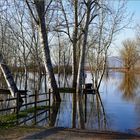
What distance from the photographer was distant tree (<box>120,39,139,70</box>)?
99.1 metres

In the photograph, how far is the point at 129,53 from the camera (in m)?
101

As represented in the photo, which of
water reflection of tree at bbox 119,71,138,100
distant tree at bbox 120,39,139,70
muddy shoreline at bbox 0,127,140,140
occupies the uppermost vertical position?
distant tree at bbox 120,39,139,70

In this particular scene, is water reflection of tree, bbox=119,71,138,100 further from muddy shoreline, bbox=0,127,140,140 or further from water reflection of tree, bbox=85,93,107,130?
muddy shoreline, bbox=0,127,140,140

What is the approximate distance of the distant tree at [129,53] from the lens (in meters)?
99.1

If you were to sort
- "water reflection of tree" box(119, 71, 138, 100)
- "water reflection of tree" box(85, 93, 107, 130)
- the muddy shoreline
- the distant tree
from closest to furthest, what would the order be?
the muddy shoreline
"water reflection of tree" box(85, 93, 107, 130)
"water reflection of tree" box(119, 71, 138, 100)
the distant tree

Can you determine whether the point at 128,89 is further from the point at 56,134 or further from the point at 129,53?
the point at 129,53

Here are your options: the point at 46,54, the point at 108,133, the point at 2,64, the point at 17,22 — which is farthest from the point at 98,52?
the point at 108,133

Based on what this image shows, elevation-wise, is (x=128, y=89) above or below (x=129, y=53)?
below

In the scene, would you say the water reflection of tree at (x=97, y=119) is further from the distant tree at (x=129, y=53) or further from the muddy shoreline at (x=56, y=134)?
the distant tree at (x=129, y=53)

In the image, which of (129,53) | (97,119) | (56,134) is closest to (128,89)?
(97,119)

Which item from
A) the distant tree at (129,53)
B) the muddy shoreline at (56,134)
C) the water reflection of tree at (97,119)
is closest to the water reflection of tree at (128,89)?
the water reflection of tree at (97,119)

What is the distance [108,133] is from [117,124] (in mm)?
3779

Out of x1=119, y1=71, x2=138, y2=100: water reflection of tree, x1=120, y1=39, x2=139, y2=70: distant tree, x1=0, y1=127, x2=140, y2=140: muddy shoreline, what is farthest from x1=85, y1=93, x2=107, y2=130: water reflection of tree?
x1=120, y1=39, x2=139, y2=70: distant tree

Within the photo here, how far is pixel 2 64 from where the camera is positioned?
829 inches
